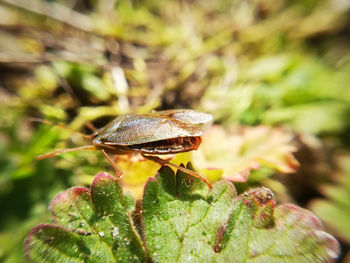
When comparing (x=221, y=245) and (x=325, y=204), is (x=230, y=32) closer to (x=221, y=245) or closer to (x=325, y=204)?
(x=325, y=204)

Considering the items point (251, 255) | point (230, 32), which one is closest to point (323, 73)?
point (230, 32)

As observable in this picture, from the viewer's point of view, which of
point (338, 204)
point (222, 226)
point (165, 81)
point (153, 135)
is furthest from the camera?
point (165, 81)

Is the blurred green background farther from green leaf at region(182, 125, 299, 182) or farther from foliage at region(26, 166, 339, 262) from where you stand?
foliage at region(26, 166, 339, 262)

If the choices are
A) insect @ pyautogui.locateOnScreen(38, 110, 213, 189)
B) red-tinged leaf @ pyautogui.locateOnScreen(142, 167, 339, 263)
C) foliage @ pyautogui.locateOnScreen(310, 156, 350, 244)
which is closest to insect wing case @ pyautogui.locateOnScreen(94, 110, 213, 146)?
insect @ pyautogui.locateOnScreen(38, 110, 213, 189)

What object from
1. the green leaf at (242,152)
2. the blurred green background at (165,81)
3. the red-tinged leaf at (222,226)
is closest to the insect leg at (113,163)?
the blurred green background at (165,81)

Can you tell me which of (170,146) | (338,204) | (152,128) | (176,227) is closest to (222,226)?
(176,227)

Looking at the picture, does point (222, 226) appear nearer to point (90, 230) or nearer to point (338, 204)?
point (90, 230)

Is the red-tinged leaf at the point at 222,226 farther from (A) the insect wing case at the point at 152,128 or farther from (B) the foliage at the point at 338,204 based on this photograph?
(B) the foliage at the point at 338,204

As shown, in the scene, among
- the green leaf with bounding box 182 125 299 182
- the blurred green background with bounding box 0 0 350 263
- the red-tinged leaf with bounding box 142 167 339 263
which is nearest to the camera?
the red-tinged leaf with bounding box 142 167 339 263
